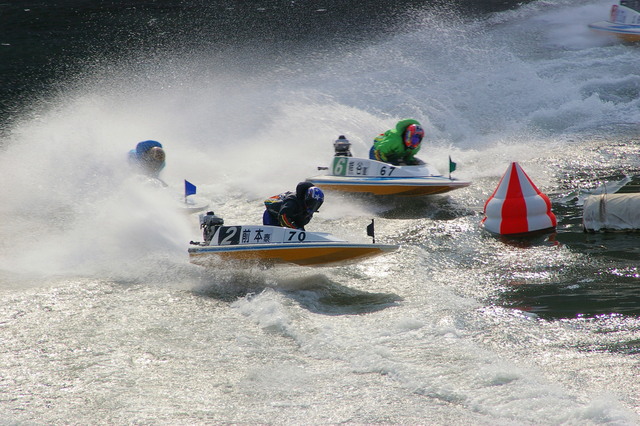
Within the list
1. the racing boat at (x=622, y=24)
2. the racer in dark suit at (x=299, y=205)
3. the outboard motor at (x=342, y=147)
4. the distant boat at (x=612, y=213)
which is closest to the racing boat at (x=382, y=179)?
the outboard motor at (x=342, y=147)

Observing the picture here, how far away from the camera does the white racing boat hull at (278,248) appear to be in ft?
26.7

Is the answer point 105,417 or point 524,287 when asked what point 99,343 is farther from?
point 524,287

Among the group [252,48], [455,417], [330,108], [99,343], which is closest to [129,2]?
[252,48]

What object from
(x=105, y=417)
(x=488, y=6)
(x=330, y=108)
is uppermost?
(x=488, y=6)

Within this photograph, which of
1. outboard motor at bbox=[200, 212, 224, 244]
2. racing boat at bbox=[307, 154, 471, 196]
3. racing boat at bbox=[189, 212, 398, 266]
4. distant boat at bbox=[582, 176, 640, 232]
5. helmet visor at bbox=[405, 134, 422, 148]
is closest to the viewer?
racing boat at bbox=[189, 212, 398, 266]

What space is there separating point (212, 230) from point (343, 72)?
431 inches

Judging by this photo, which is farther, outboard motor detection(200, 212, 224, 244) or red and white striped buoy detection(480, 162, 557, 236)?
red and white striped buoy detection(480, 162, 557, 236)

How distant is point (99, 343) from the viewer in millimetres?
7016

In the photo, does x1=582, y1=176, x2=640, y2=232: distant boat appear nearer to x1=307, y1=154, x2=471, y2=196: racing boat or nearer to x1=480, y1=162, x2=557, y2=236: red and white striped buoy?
x1=480, y1=162, x2=557, y2=236: red and white striped buoy

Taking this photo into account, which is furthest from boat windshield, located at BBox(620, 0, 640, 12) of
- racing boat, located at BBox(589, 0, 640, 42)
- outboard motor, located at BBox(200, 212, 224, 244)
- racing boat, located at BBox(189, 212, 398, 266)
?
outboard motor, located at BBox(200, 212, 224, 244)

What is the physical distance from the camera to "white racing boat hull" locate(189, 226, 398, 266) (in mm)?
8133

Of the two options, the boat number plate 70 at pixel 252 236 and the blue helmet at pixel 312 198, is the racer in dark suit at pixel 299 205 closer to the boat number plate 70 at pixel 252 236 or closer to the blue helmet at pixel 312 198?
the blue helmet at pixel 312 198

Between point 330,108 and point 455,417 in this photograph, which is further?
point 330,108

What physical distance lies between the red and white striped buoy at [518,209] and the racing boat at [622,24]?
12.9m
